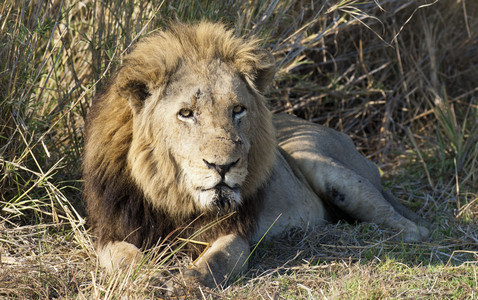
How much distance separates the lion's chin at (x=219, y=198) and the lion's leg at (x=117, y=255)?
48 centimetres

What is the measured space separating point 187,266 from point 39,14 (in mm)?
2119

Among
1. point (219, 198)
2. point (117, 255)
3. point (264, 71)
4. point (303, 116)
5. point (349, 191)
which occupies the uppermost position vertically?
point (264, 71)

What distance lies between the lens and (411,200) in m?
5.81

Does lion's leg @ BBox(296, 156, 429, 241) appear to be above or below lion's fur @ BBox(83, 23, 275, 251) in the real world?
below

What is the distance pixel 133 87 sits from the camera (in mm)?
3725

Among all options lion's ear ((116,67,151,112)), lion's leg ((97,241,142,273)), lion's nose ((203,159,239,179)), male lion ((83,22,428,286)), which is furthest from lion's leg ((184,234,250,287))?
lion's ear ((116,67,151,112))

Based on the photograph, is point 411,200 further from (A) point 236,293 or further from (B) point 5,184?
(B) point 5,184

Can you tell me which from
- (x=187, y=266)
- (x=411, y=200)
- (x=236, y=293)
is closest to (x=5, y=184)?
(x=187, y=266)

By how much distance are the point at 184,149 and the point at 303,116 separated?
364 cm

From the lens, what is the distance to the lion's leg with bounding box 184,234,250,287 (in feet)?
11.4

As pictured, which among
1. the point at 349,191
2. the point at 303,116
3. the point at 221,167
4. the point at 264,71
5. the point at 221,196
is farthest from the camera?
the point at 303,116

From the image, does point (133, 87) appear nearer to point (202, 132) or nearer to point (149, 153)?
point (149, 153)

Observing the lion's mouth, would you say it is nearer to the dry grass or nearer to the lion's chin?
the lion's chin

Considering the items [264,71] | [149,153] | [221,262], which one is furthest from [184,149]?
[264,71]
